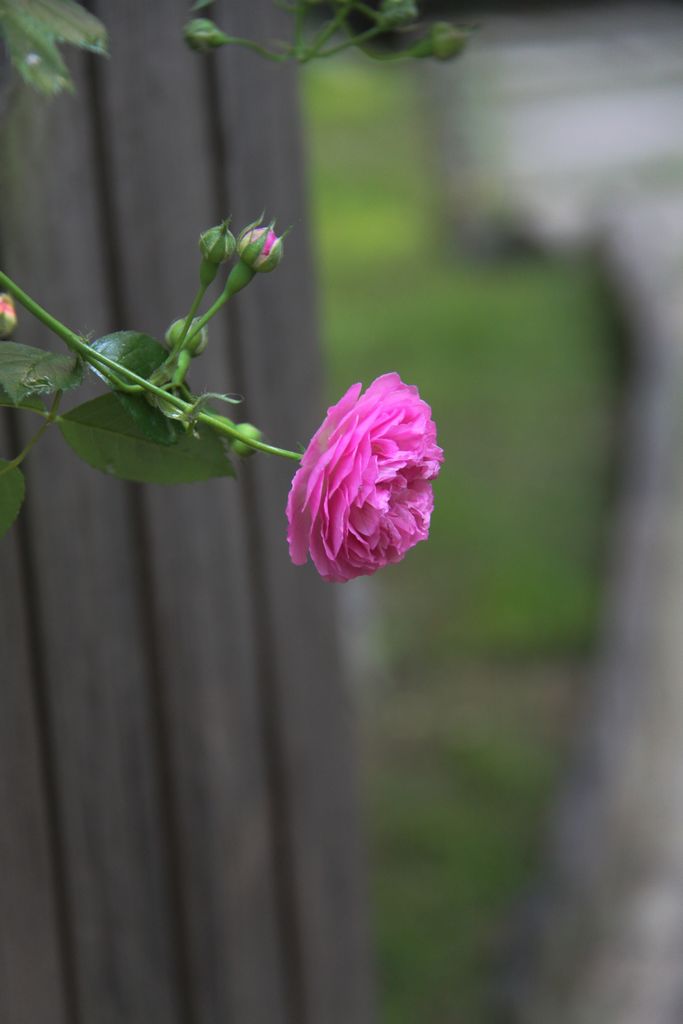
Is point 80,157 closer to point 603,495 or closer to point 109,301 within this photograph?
point 109,301

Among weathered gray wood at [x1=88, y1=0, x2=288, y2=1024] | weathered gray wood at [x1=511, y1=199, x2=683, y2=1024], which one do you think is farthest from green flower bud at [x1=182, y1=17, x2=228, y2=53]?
weathered gray wood at [x1=511, y1=199, x2=683, y2=1024]

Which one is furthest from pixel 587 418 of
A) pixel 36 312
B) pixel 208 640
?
pixel 36 312

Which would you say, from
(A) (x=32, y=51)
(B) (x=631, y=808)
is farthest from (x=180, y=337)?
(B) (x=631, y=808)

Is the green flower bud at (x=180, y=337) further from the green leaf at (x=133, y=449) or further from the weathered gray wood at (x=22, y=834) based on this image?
the weathered gray wood at (x=22, y=834)

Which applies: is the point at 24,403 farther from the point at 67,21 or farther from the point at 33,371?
the point at 67,21

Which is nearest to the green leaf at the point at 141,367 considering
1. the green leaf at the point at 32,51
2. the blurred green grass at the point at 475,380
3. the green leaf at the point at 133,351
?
the green leaf at the point at 133,351

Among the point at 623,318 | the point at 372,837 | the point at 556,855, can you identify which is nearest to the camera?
the point at 556,855
